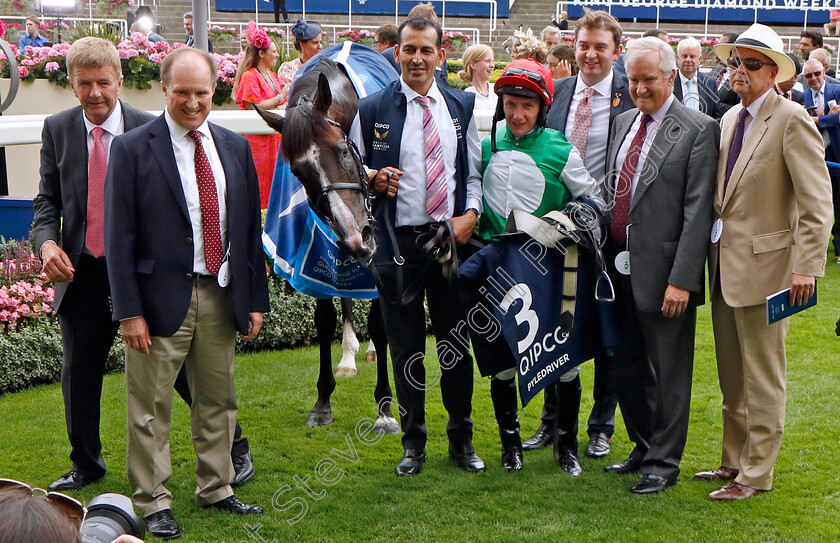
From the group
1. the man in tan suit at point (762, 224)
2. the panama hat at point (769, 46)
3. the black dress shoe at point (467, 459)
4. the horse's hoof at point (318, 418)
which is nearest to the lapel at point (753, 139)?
the man in tan suit at point (762, 224)

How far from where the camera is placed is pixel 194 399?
11.9ft

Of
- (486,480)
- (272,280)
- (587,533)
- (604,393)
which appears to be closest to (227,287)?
(486,480)

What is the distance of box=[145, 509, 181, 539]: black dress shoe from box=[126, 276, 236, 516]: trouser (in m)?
0.03

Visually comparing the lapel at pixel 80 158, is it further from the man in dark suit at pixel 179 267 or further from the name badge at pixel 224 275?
the name badge at pixel 224 275

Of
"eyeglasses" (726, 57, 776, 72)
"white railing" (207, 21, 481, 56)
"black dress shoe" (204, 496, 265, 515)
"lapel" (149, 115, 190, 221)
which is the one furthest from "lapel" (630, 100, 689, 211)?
"white railing" (207, 21, 481, 56)

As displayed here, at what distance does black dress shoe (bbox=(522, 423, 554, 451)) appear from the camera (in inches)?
178

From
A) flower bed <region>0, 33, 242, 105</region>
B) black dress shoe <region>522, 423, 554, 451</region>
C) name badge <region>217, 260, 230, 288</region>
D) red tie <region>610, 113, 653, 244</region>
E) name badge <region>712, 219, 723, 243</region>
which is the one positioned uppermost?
flower bed <region>0, 33, 242, 105</region>

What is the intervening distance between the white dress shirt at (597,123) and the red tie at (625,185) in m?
0.26

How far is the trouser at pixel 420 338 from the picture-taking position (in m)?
3.97

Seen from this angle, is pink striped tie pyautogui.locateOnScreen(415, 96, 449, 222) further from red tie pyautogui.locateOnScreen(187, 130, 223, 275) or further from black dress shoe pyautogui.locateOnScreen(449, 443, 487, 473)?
black dress shoe pyautogui.locateOnScreen(449, 443, 487, 473)

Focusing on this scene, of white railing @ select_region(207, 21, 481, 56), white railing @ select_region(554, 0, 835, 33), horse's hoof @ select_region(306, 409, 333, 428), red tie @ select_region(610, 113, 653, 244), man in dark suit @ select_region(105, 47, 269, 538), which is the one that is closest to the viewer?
man in dark suit @ select_region(105, 47, 269, 538)

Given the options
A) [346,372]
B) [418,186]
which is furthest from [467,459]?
[346,372]

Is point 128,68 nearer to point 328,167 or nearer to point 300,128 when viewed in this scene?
point 300,128

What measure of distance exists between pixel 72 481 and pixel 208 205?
1.53 meters
